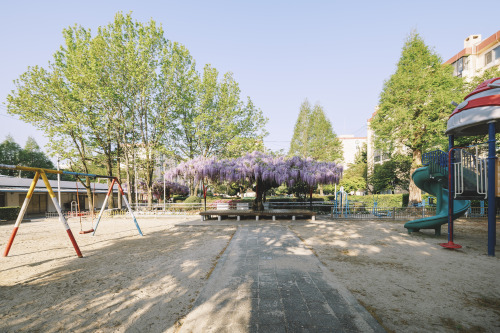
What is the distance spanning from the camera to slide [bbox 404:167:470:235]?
9.10 metres

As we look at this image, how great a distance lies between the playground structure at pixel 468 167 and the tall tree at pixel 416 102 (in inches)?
470

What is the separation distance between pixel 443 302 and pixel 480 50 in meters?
36.6

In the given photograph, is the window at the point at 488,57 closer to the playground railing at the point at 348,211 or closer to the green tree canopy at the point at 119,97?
the playground railing at the point at 348,211

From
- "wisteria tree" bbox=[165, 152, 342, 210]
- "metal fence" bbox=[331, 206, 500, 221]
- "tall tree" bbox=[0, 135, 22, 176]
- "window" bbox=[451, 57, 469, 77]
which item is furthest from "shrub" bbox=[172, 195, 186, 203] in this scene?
"window" bbox=[451, 57, 469, 77]

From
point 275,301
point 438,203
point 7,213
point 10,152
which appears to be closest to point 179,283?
point 275,301

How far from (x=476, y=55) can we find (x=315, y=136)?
74.0 ft

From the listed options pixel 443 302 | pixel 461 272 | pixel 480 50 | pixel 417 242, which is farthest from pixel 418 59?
pixel 443 302

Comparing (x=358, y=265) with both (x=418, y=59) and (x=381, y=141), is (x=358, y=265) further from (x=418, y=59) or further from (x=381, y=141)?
(x=418, y=59)

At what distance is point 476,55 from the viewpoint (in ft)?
87.5

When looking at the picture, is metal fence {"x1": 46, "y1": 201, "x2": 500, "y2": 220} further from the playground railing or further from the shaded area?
the shaded area

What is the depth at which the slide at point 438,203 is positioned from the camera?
9.10 m

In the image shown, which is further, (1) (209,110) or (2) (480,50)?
(2) (480,50)

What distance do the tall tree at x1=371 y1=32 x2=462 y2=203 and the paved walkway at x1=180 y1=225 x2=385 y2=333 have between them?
19348mm

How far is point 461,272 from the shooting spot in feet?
17.1
